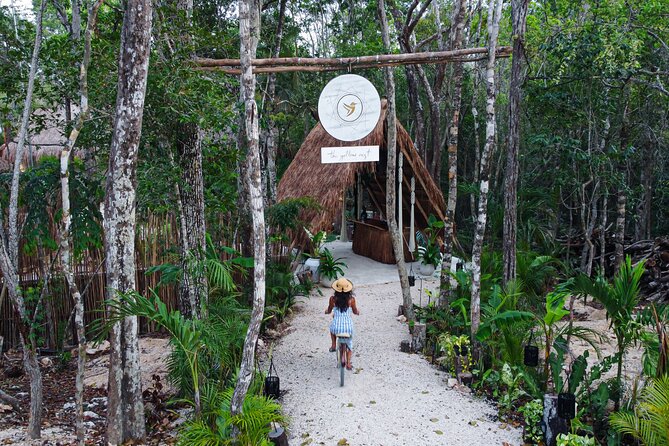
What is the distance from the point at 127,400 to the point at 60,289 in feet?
10.0

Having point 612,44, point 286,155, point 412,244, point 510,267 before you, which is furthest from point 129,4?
point 286,155

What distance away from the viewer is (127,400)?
3.90 m

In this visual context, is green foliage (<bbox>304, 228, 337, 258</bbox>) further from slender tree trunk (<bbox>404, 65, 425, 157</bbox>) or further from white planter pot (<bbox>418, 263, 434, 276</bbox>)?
slender tree trunk (<bbox>404, 65, 425, 157</bbox>)

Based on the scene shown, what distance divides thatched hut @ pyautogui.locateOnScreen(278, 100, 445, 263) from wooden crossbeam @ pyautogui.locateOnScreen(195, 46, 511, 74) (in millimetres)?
3030

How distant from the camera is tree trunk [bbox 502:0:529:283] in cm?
615

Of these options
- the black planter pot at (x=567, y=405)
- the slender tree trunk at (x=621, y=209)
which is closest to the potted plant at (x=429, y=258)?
the slender tree trunk at (x=621, y=209)

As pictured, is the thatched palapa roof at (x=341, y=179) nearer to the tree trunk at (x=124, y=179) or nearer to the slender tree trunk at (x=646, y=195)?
the slender tree trunk at (x=646, y=195)

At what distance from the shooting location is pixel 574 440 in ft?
12.2

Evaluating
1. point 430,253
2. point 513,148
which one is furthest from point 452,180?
point 430,253

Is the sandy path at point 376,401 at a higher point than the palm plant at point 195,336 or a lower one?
lower

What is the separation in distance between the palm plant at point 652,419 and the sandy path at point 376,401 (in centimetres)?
82

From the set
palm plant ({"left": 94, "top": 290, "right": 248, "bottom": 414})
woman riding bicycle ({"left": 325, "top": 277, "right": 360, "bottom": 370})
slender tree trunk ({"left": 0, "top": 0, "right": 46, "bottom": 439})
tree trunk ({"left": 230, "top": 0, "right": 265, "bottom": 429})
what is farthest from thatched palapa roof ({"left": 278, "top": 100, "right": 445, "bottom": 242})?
slender tree trunk ({"left": 0, "top": 0, "right": 46, "bottom": 439})

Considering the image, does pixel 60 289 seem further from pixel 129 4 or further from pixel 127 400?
pixel 129 4

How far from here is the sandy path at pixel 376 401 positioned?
163 inches
